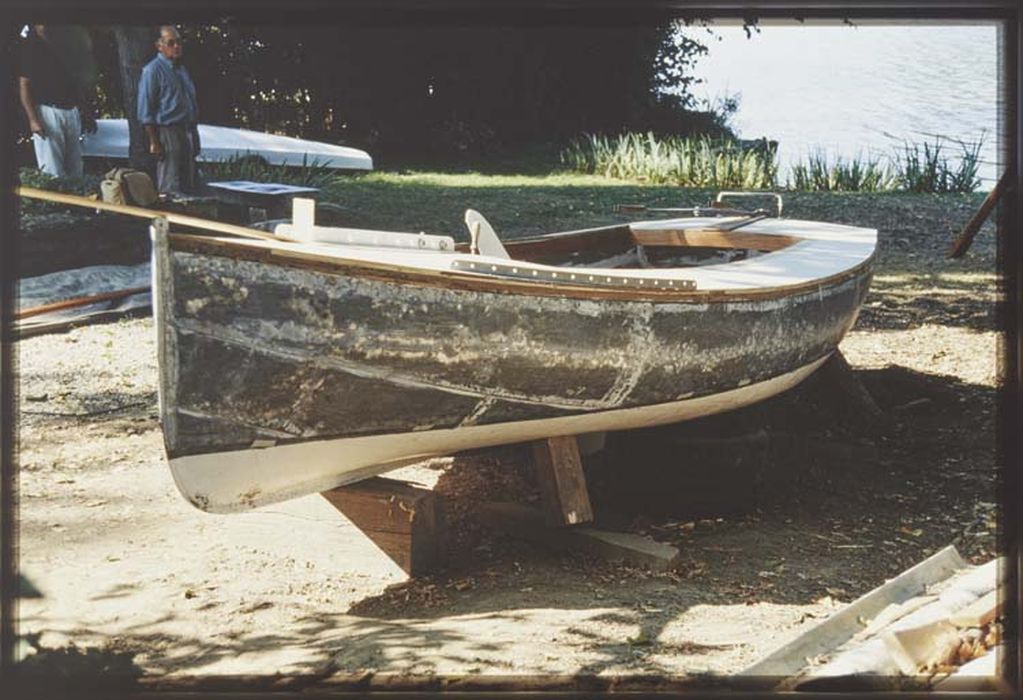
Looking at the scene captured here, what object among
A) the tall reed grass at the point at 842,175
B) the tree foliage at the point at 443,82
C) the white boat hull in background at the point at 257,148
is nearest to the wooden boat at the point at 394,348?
the tall reed grass at the point at 842,175

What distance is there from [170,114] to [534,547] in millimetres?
1738

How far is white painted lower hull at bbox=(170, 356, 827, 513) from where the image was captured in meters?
2.62

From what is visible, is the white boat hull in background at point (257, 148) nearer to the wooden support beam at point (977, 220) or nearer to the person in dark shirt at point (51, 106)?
the person in dark shirt at point (51, 106)

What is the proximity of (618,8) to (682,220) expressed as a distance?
5.98 ft

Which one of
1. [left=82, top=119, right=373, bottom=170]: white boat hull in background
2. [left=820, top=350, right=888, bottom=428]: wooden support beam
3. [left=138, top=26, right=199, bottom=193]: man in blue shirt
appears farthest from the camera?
[left=820, top=350, right=888, bottom=428]: wooden support beam

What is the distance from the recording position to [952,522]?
3244 millimetres

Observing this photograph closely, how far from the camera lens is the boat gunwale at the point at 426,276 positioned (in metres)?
2.48

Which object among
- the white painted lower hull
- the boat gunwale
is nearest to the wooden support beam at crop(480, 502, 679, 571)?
the white painted lower hull

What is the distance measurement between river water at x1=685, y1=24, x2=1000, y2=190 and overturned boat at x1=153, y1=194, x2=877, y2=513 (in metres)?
0.47

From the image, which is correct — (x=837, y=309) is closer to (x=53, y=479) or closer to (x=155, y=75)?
(x=155, y=75)

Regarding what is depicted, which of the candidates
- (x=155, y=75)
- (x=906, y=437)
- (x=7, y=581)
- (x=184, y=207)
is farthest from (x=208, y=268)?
(x=906, y=437)

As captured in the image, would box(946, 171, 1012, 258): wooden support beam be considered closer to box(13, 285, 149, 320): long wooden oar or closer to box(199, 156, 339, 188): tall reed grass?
box(199, 156, 339, 188): tall reed grass

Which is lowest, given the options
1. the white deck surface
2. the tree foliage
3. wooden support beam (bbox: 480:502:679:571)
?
wooden support beam (bbox: 480:502:679:571)

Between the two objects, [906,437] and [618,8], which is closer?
[618,8]
